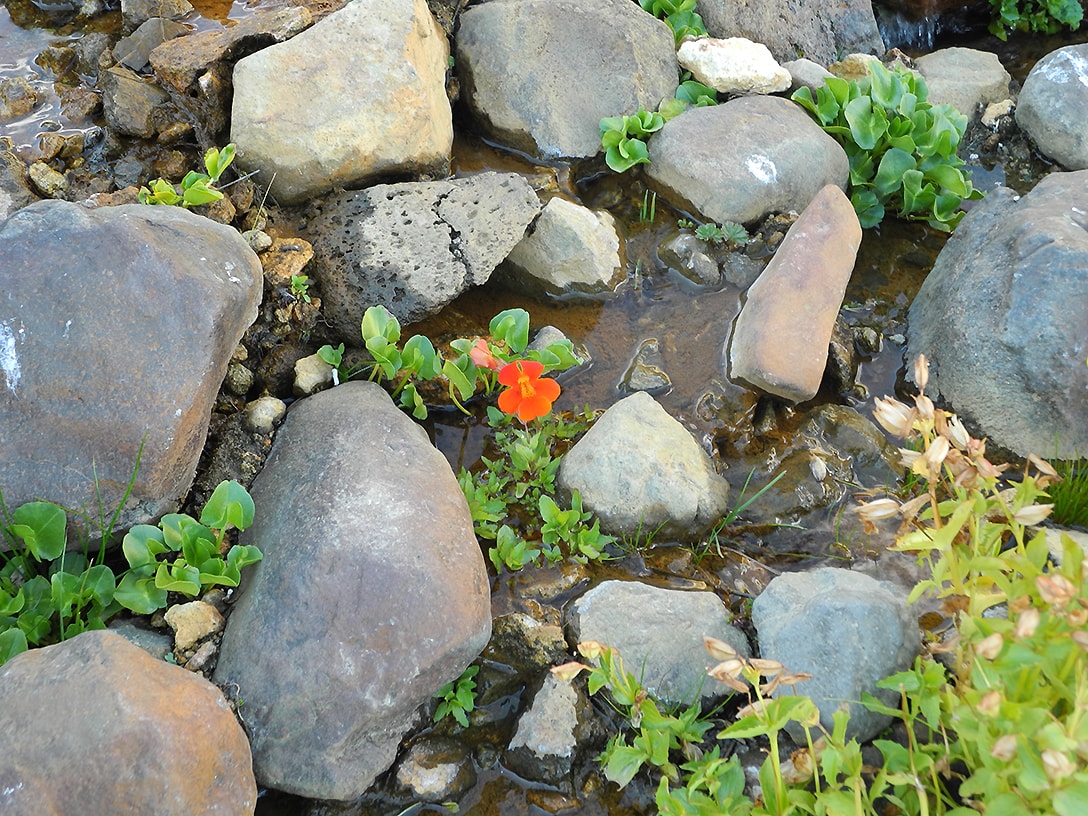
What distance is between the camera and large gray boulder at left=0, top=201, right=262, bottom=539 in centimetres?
277

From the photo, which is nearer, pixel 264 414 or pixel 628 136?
pixel 264 414

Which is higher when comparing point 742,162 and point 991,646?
point 991,646

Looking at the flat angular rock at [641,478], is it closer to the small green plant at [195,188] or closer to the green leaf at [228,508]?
the green leaf at [228,508]

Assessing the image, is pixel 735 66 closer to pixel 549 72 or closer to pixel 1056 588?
pixel 549 72

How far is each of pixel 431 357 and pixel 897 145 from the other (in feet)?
9.10

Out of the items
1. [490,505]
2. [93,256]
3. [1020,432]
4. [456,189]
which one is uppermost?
[93,256]

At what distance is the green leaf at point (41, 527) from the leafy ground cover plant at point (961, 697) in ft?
5.32

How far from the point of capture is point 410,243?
388 centimetres

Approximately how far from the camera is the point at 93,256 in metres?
2.88

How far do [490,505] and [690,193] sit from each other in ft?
6.83

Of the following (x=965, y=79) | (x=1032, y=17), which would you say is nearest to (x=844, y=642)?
Result: (x=965, y=79)

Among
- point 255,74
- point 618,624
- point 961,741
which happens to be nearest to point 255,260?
point 255,74

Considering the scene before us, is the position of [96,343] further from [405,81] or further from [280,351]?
[405,81]

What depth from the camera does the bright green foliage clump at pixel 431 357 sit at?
3502 mm
